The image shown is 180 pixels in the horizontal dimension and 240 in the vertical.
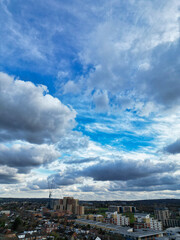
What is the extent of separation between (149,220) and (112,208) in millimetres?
62348

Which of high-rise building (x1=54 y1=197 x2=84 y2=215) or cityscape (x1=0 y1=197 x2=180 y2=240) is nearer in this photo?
cityscape (x1=0 y1=197 x2=180 y2=240)

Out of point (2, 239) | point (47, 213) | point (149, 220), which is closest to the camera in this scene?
point (2, 239)

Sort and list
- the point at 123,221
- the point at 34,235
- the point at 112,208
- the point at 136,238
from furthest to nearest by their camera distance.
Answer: the point at 112,208
the point at 123,221
the point at 136,238
the point at 34,235

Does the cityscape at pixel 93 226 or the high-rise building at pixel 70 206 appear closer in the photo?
the cityscape at pixel 93 226

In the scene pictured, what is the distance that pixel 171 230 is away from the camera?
6375 centimetres

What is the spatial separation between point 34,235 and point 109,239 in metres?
20.1

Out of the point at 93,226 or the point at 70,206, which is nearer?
the point at 93,226

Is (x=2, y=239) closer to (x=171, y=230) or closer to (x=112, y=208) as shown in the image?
(x=171, y=230)

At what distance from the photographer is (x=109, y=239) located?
47594mm

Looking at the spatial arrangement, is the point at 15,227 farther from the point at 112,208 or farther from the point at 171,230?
the point at 112,208

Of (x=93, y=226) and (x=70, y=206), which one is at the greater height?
(x=70, y=206)

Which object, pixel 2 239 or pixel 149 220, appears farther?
pixel 149 220

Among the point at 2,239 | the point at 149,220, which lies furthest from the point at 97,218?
the point at 2,239

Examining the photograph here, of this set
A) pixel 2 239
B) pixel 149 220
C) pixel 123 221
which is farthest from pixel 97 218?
pixel 2 239
